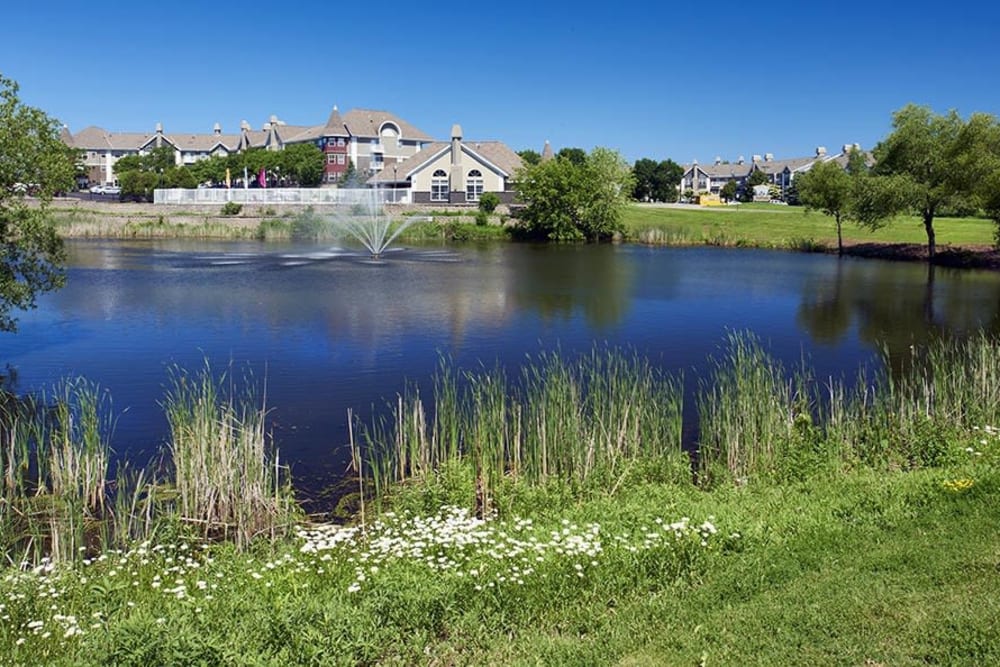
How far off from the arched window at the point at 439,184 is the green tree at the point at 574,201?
15.2 meters

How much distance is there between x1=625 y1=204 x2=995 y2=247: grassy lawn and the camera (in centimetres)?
5650

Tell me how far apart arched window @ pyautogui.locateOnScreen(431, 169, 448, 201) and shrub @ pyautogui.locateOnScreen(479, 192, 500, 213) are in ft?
23.4

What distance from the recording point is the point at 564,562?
7.98 metres

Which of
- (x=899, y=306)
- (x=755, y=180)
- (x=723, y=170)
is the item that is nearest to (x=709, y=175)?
(x=723, y=170)

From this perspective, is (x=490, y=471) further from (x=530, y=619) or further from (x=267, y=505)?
(x=530, y=619)

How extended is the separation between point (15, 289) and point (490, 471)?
42.1 feet

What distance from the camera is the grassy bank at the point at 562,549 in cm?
653

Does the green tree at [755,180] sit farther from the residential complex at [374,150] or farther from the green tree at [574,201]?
the green tree at [574,201]

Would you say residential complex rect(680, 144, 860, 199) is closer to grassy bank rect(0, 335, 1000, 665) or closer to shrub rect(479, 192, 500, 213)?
shrub rect(479, 192, 500, 213)

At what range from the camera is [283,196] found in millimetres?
72812

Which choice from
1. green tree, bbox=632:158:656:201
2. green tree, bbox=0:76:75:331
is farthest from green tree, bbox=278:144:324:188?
green tree, bbox=0:76:75:331

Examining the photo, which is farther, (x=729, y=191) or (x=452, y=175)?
(x=729, y=191)

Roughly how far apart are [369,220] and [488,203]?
972 cm

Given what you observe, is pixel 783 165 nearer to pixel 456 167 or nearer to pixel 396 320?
pixel 456 167
